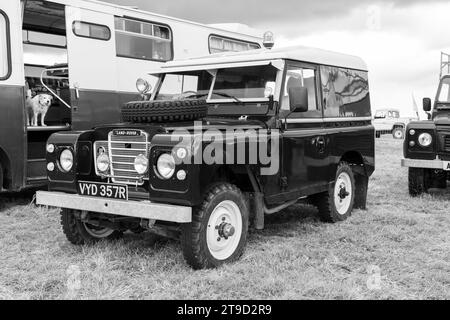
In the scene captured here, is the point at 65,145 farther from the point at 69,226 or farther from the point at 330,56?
the point at 330,56

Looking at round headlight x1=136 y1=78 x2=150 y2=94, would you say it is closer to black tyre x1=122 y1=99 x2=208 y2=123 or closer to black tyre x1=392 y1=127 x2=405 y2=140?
black tyre x1=122 y1=99 x2=208 y2=123

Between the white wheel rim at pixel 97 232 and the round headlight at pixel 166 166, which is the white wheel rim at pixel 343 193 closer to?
the white wheel rim at pixel 97 232

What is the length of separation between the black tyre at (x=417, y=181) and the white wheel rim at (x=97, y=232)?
208 inches

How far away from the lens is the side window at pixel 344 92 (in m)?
6.16

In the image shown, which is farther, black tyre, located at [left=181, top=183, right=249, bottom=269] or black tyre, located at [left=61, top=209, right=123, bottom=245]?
black tyre, located at [left=61, top=209, right=123, bottom=245]

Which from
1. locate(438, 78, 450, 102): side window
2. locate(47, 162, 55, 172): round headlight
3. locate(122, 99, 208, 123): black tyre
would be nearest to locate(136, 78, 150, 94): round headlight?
locate(122, 99, 208, 123): black tyre

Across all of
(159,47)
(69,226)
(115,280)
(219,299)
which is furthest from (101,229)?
(159,47)

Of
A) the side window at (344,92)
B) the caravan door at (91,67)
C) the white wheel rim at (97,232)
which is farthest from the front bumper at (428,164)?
the white wheel rim at (97,232)

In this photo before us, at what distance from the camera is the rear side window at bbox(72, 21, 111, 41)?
802 cm

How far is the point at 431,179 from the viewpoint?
29.2 feet

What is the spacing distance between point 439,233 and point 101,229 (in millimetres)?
3948

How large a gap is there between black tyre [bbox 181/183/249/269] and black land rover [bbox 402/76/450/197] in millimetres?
4452

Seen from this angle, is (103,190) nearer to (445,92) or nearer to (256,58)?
(256,58)

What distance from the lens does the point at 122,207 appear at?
4.38m
